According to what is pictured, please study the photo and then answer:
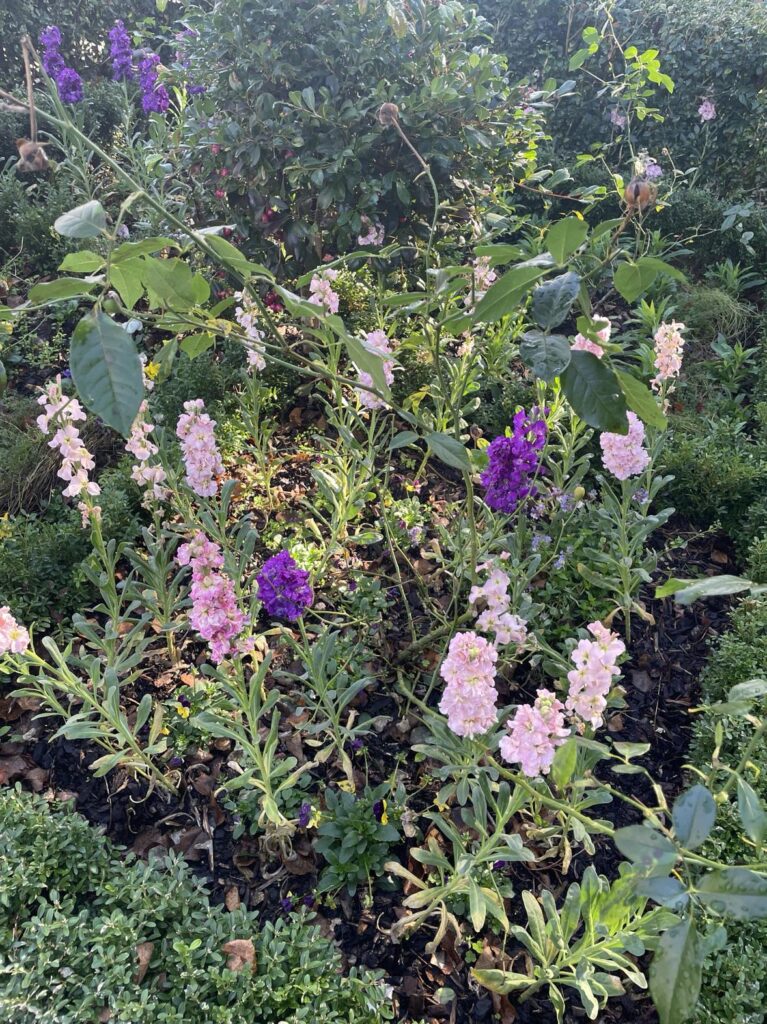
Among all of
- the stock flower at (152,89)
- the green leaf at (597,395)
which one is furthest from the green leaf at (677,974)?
the stock flower at (152,89)

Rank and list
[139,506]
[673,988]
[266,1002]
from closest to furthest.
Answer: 1. [673,988]
2. [266,1002]
3. [139,506]

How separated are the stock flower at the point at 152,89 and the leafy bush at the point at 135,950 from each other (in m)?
3.36

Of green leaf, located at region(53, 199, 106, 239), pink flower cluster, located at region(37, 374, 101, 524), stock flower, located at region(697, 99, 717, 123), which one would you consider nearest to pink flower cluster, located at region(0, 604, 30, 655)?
pink flower cluster, located at region(37, 374, 101, 524)

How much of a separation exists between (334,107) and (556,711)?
2.33 m

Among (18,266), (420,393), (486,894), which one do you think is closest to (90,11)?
(18,266)

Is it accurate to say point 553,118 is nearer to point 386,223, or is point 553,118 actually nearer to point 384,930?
point 386,223

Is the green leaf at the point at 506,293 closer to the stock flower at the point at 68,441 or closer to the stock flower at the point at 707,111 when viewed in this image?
the stock flower at the point at 68,441

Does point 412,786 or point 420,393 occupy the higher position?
point 420,393

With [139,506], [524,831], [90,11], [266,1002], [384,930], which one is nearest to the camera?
[266,1002]

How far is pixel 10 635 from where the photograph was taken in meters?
1.49

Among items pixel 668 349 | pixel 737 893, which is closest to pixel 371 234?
pixel 668 349

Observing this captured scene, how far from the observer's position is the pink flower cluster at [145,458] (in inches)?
68.3

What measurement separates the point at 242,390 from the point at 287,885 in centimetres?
191

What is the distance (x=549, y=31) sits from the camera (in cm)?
469
